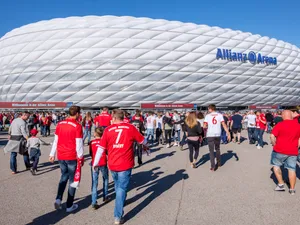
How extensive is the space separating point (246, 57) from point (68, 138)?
37994mm

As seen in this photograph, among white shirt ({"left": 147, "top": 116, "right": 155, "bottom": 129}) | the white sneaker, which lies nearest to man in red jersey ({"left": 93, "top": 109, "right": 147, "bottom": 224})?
the white sneaker

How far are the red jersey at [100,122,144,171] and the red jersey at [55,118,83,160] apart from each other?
64 cm

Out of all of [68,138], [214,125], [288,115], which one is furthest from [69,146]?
[214,125]

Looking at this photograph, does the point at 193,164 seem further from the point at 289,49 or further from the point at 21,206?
the point at 289,49

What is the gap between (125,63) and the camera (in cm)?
3325

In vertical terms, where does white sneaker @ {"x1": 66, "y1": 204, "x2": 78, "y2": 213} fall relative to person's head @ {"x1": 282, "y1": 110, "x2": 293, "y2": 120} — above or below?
below

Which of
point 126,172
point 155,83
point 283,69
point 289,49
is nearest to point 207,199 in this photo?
point 126,172

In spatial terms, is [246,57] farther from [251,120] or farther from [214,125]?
[214,125]

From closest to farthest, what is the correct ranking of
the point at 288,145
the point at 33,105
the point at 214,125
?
the point at 288,145, the point at 214,125, the point at 33,105

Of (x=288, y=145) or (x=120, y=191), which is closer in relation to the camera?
(x=120, y=191)

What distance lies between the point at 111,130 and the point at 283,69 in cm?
4346

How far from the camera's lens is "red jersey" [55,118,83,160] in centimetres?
Answer: 400

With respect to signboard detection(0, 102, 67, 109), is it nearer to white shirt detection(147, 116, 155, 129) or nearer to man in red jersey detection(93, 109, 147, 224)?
white shirt detection(147, 116, 155, 129)

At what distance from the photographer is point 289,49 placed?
142 ft
